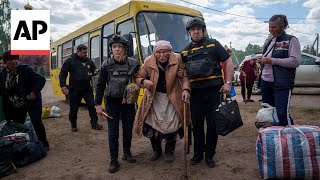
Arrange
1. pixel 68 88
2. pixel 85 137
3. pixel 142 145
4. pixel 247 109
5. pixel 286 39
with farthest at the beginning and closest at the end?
pixel 247 109 → pixel 68 88 → pixel 85 137 → pixel 142 145 → pixel 286 39

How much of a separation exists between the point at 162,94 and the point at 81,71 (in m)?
3.55

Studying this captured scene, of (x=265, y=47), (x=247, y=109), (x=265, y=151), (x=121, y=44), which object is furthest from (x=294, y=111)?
(x=121, y=44)

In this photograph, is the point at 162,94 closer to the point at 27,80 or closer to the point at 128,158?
the point at 128,158

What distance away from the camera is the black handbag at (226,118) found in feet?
12.8

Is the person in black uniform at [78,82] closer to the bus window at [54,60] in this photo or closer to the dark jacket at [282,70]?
the dark jacket at [282,70]

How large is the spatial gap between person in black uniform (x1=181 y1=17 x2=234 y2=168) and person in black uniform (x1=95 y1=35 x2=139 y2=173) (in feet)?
2.74

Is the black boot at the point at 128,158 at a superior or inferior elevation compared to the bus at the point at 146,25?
inferior

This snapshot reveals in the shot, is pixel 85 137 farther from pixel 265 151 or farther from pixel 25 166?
pixel 265 151

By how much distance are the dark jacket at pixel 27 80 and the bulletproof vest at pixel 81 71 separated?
2091 millimetres

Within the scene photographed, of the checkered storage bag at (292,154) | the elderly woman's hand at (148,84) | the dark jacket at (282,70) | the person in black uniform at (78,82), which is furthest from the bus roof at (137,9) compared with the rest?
the checkered storage bag at (292,154)

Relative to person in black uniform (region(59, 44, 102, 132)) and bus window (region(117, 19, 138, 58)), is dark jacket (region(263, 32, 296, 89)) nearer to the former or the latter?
bus window (region(117, 19, 138, 58))

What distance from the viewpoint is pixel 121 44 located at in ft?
14.1

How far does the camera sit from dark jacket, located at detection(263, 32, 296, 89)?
4102 millimetres

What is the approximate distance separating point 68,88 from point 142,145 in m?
2.86
